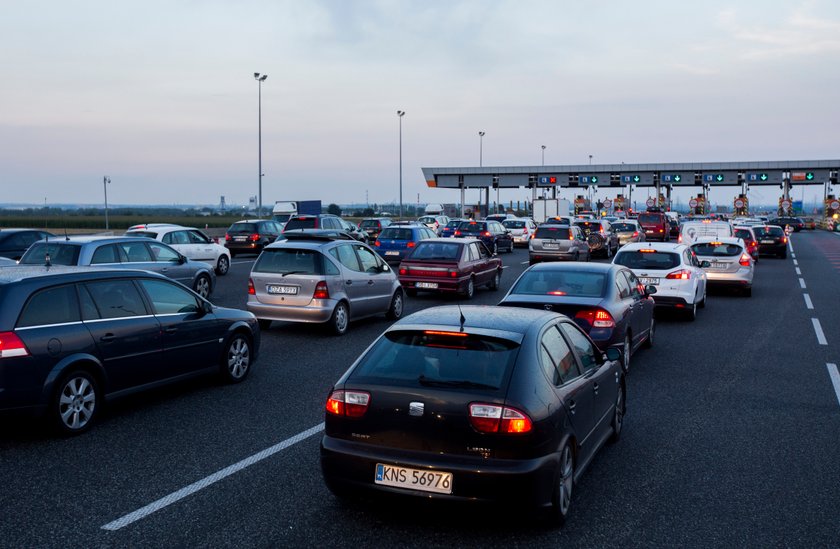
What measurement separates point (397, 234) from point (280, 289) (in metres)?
15.7

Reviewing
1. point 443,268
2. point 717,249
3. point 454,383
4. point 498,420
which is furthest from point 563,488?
point 717,249

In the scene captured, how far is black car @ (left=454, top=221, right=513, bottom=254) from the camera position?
38250mm

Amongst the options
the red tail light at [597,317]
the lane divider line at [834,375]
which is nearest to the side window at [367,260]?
the red tail light at [597,317]

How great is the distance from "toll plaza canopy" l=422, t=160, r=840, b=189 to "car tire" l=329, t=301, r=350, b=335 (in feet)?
210

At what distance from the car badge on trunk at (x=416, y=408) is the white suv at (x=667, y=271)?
11276 mm

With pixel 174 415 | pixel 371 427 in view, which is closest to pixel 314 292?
pixel 174 415

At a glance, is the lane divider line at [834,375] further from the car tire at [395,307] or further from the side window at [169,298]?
the car tire at [395,307]

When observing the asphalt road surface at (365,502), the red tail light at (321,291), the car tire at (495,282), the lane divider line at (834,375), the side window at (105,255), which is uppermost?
the side window at (105,255)

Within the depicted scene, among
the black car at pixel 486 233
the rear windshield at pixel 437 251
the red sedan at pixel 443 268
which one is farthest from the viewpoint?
the black car at pixel 486 233

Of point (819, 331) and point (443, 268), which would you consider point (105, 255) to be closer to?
point (443, 268)

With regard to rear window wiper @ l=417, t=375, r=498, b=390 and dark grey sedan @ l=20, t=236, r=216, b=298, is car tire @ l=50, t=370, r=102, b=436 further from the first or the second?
dark grey sedan @ l=20, t=236, r=216, b=298

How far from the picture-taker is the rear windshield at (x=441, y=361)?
5008mm

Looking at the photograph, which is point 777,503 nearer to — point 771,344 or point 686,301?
point 771,344

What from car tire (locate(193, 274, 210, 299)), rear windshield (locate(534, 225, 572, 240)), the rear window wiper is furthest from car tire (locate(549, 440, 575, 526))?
rear windshield (locate(534, 225, 572, 240))
